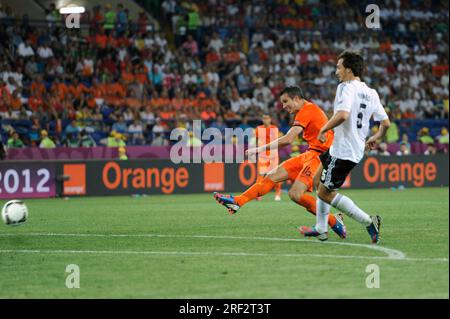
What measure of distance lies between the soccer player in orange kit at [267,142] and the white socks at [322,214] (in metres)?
8.52

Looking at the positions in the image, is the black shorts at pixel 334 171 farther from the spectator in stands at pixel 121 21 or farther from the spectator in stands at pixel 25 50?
the spectator in stands at pixel 121 21

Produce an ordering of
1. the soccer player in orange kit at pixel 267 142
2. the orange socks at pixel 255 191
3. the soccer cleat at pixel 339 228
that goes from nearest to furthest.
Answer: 1. the soccer cleat at pixel 339 228
2. the orange socks at pixel 255 191
3. the soccer player in orange kit at pixel 267 142

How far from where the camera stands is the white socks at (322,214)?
486 inches

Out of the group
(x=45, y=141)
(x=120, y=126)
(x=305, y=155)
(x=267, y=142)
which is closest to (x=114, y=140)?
(x=120, y=126)

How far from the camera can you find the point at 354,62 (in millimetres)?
11758

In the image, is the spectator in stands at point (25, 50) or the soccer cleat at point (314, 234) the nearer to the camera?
the soccer cleat at point (314, 234)

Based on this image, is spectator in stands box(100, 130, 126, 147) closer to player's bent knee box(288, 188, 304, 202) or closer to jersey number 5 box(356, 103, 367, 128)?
player's bent knee box(288, 188, 304, 202)

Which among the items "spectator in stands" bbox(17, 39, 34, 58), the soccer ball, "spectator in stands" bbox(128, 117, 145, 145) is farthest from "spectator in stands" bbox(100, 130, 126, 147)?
the soccer ball

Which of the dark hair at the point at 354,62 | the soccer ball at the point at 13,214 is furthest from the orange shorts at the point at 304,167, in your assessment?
the soccer ball at the point at 13,214

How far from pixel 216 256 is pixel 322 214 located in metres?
1.89

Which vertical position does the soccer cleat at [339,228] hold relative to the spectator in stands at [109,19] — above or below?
below

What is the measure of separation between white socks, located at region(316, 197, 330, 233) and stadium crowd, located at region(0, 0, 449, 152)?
15.9 m
